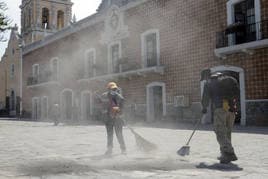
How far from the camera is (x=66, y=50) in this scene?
2786 cm

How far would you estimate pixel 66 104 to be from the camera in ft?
93.5

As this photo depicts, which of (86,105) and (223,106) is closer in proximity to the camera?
(223,106)

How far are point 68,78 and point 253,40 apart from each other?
16.8 metres

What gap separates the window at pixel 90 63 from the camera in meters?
24.2

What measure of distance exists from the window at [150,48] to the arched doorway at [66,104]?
385 inches

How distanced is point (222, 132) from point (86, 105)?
20.4m

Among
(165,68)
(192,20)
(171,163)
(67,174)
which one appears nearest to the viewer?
(67,174)

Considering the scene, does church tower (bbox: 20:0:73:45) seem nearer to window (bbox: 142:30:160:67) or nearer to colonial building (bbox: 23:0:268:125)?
colonial building (bbox: 23:0:268:125)

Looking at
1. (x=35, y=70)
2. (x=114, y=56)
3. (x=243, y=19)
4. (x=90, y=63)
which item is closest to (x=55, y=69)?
(x=35, y=70)

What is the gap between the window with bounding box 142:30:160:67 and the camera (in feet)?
62.4

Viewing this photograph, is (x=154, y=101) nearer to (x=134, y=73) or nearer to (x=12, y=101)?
(x=134, y=73)

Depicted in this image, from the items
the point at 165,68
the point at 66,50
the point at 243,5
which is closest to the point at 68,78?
the point at 66,50

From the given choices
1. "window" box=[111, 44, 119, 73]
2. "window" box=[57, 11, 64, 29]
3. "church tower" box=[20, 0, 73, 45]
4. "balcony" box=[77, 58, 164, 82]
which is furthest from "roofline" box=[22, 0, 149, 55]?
"window" box=[57, 11, 64, 29]

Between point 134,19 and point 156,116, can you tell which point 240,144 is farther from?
point 134,19
